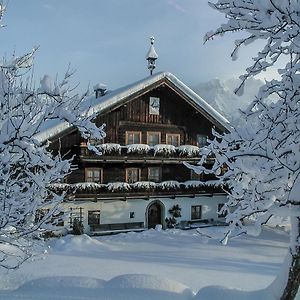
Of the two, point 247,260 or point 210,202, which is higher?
point 210,202

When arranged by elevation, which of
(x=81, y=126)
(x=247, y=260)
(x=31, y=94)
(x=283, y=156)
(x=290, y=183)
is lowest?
(x=247, y=260)

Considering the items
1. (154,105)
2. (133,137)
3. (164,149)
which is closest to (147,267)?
(164,149)

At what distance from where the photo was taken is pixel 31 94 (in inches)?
250

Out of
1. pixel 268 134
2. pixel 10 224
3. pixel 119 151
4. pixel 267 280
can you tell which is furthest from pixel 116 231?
pixel 268 134

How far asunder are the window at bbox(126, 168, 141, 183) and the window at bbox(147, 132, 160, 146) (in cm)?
190

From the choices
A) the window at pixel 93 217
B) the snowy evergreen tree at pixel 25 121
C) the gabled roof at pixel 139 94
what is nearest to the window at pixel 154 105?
the gabled roof at pixel 139 94

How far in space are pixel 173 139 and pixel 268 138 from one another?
19073 millimetres

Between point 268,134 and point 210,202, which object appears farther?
point 210,202

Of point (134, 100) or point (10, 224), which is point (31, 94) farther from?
point (134, 100)

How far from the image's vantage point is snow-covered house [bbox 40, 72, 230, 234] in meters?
21.8

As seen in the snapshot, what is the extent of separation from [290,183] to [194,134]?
779 inches

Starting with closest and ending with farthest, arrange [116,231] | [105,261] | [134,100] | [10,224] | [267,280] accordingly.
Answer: [10,224] → [267,280] → [105,261] → [116,231] → [134,100]

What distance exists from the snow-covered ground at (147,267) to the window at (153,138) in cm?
546

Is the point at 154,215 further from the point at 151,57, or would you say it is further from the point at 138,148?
the point at 151,57
